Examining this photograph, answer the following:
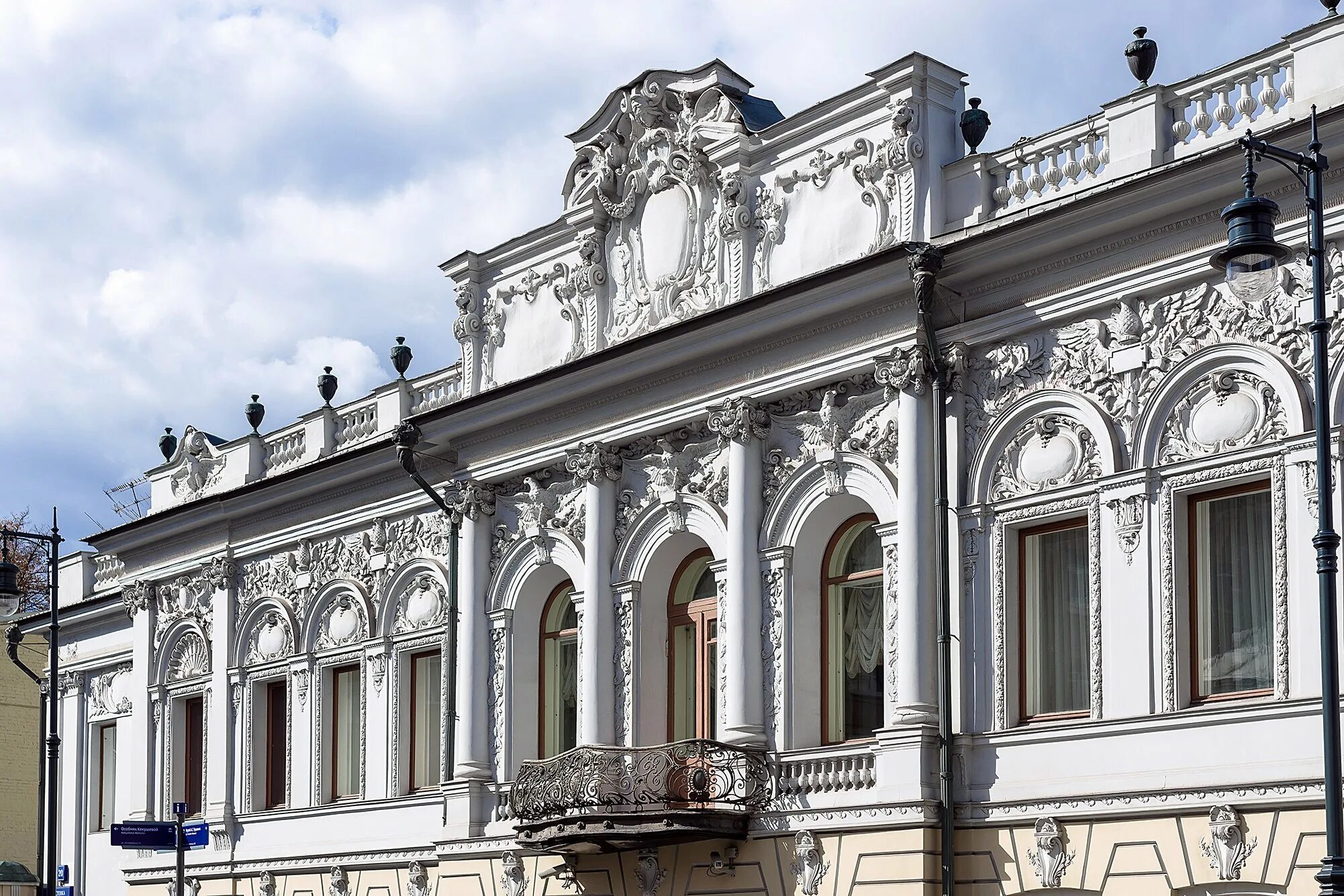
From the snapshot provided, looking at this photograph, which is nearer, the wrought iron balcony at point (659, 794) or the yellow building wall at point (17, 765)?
the wrought iron balcony at point (659, 794)

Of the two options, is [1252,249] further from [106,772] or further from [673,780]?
[106,772]

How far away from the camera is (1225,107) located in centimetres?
2028

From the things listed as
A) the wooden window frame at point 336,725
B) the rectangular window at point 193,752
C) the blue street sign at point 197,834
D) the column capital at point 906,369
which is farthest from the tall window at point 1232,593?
the rectangular window at point 193,752

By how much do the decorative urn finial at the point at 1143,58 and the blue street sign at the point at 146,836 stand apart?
16.6 m

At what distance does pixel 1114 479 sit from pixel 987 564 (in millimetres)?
1851

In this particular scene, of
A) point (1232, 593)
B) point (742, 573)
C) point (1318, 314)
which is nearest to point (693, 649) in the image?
point (742, 573)

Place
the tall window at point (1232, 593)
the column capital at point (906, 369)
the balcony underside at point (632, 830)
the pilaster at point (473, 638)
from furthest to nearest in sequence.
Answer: the pilaster at point (473, 638) → the balcony underside at point (632, 830) → the column capital at point (906, 369) → the tall window at point (1232, 593)

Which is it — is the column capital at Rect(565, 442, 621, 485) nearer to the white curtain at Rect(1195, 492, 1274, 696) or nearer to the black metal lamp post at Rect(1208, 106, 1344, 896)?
the white curtain at Rect(1195, 492, 1274, 696)

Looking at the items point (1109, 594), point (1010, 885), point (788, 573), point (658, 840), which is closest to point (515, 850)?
point (658, 840)

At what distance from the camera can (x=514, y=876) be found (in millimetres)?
26688

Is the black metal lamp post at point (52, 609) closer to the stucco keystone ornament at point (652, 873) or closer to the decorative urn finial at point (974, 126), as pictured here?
the stucco keystone ornament at point (652, 873)

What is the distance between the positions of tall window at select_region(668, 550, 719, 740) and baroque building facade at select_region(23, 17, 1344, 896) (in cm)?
5

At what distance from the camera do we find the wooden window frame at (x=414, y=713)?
29891 millimetres

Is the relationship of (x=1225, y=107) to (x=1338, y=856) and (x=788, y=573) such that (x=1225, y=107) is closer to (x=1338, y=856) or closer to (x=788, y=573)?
(x=788, y=573)
